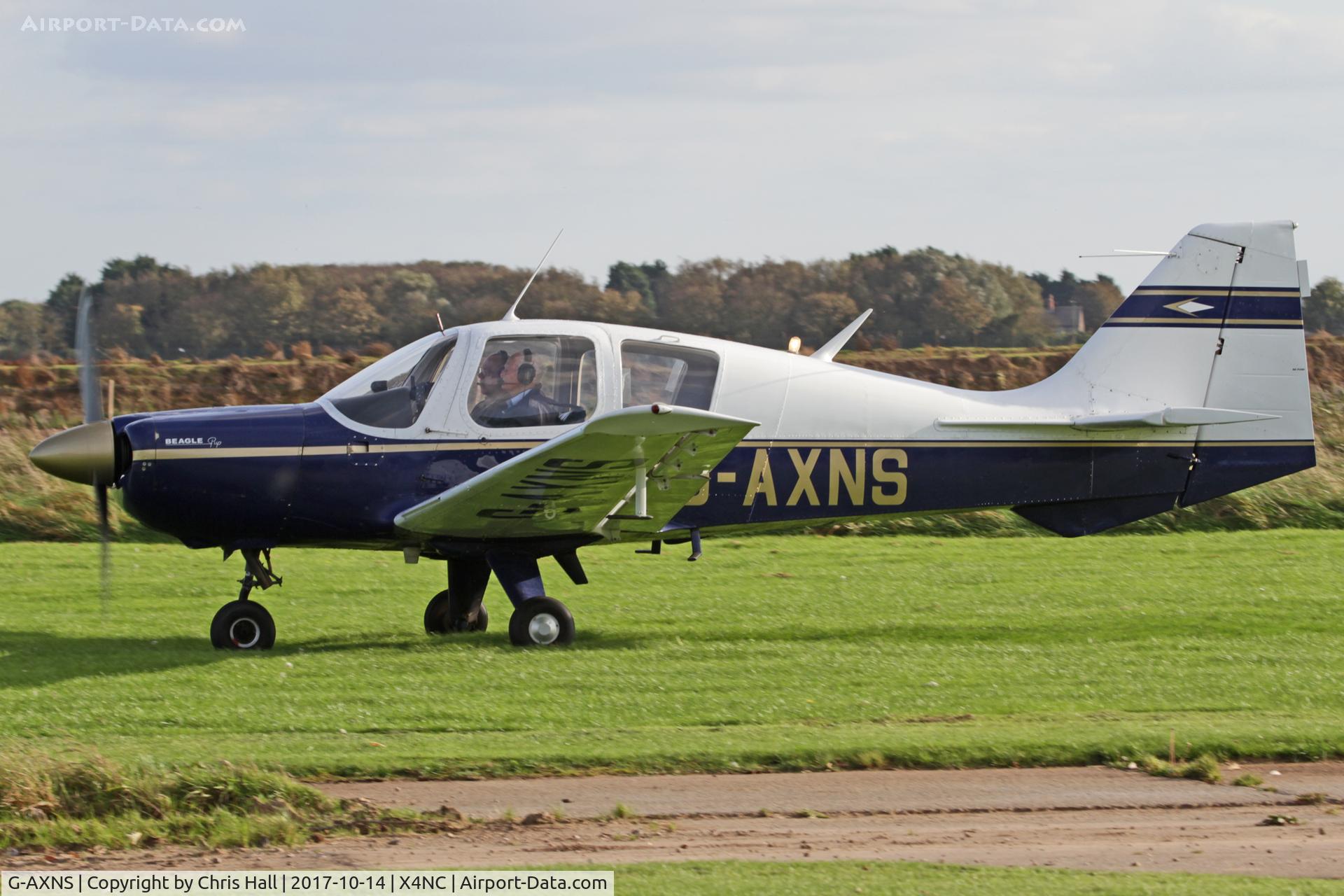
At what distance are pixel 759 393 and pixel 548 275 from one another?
49.6 feet

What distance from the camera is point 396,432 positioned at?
9992 millimetres

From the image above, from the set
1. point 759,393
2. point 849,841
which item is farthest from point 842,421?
point 849,841

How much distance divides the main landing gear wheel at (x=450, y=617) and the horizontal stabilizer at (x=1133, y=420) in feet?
12.6

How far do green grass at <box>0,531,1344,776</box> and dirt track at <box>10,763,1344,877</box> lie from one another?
0.99 feet

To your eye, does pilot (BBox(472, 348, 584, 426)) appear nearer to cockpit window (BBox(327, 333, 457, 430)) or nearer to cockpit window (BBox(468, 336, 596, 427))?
cockpit window (BBox(468, 336, 596, 427))

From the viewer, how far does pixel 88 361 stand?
33.5 feet

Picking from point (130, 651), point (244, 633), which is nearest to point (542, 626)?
point (244, 633)

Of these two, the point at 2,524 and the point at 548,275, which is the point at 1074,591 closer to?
the point at 2,524

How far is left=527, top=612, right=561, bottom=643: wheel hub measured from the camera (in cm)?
998

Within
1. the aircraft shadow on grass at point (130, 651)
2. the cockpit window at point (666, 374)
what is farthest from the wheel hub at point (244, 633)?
the cockpit window at point (666, 374)

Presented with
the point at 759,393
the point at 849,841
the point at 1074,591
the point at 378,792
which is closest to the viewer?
the point at 849,841

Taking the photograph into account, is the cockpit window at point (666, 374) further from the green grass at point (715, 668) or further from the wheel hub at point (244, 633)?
the wheel hub at point (244, 633)

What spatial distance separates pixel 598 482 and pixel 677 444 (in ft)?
2.31

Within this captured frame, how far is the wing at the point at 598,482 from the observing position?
8438 mm
